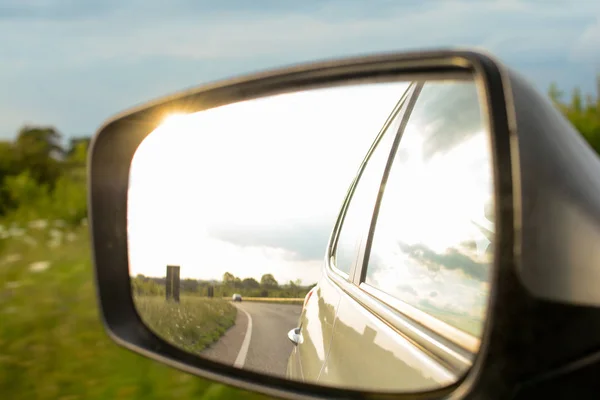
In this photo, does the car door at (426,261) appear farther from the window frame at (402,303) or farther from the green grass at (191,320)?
the green grass at (191,320)

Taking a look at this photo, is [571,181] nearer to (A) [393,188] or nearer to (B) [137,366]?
(A) [393,188]

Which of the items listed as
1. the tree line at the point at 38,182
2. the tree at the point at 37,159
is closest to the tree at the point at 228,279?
the tree line at the point at 38,182

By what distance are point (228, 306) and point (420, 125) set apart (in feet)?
2.29

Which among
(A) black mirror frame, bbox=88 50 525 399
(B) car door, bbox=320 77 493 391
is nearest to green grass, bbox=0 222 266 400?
(A) black mirror frame, bbox=88 50 525 399

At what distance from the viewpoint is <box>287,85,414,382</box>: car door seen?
1.80 meters

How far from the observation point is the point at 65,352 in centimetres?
529

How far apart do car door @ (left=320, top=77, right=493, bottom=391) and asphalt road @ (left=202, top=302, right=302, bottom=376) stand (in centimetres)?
16

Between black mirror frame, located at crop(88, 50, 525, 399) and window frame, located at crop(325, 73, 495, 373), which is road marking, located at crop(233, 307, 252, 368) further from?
window frame, located at crop(325, 73, 495, 373)

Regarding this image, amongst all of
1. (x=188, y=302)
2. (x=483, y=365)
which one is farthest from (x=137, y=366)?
(x=483, y=365)

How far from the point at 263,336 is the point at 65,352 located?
4.07m

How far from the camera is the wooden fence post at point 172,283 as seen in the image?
1.90 meters

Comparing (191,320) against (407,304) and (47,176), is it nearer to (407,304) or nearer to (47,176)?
(407,304)

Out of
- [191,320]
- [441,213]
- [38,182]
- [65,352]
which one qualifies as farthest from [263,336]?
[38,182]

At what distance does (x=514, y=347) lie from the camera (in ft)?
3.58
